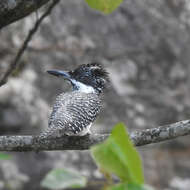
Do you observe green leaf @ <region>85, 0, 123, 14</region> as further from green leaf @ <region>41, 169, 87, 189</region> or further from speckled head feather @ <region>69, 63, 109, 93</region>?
speckled head feather @ <region>69, 63, 109, 93</region>

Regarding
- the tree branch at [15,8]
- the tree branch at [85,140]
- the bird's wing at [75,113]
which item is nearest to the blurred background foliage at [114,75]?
the bird's wing at [75,113]

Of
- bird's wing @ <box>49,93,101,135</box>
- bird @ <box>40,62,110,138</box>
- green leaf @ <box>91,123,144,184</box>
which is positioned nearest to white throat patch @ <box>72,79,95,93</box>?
bird @ <box>40,62,110,138</box>

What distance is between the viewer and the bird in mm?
2791

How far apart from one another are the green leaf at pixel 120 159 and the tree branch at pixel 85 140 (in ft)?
3.04

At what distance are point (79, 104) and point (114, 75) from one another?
254 centimetres

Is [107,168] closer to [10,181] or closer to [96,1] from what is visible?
[96,1]

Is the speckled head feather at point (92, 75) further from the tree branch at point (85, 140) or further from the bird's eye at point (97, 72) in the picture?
the tree branch at point (85, 140)

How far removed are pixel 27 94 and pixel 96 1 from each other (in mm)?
3695

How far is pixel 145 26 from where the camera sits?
6.02 meters

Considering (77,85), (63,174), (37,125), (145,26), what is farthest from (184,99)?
(63,174)

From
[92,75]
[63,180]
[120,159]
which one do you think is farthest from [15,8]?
[92,75]

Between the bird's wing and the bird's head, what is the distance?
0.36 metres

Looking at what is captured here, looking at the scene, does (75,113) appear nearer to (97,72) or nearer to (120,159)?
(97,72)

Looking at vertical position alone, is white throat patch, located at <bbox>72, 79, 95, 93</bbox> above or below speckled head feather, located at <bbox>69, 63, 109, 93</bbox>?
below
